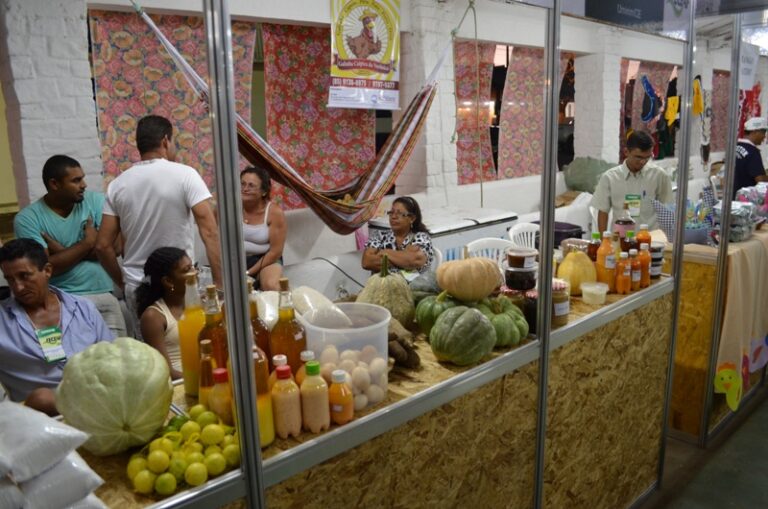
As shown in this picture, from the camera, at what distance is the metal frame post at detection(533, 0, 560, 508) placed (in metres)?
1.89

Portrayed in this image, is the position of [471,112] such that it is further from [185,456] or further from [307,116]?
[185,456]

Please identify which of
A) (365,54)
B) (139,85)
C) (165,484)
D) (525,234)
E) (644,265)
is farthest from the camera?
(525,234)

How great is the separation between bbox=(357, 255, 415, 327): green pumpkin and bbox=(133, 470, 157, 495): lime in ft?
2.89

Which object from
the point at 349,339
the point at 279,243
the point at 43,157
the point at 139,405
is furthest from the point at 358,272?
the point at 139,405

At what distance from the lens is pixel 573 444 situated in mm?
2232

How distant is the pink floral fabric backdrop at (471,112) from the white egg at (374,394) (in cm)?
425

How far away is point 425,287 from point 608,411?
937mm

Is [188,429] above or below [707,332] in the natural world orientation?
above

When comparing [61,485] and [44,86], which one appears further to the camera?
[44,86]

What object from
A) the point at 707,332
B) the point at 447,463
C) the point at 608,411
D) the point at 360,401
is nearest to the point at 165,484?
the point at 360,401

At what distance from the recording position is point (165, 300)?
7.75 feet

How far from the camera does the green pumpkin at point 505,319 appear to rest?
73.7 inches

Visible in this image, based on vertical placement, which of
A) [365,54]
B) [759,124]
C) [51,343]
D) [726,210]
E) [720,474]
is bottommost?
[720,474]

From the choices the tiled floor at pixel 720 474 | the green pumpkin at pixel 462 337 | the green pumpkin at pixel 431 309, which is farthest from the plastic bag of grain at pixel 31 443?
the tiled floor at pixel 720 474
